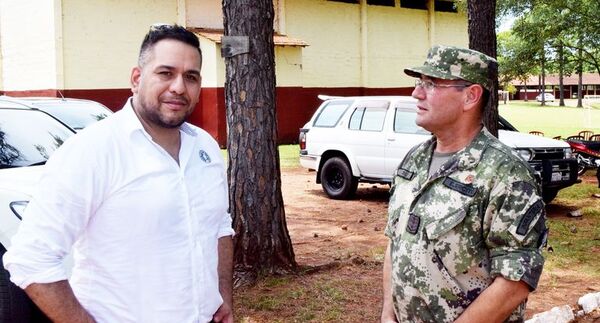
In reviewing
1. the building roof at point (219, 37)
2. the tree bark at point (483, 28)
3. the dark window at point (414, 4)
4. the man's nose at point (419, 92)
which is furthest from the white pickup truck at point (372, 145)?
the dark window at point (414, 4)

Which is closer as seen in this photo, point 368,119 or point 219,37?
point 368,119

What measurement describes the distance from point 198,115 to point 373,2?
31.1 ft

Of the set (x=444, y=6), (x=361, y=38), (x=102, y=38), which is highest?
(x=444, y=6)

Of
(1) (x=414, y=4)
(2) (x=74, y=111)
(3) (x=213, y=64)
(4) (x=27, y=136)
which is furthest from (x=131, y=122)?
(1) (x=414, y=4)

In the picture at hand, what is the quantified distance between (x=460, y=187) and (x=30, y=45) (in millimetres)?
21309

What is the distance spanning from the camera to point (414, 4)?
2917cm

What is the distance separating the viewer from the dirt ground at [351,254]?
5.79 m

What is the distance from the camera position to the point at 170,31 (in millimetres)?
2381

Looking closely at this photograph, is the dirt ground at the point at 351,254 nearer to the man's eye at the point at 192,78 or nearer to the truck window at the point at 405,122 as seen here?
the truck window at the point at 405,122

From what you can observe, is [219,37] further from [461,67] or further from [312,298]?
[461,67]

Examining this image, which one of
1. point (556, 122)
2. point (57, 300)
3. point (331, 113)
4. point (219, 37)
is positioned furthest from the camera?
point (556, 122)

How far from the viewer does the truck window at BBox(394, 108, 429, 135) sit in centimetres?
1127

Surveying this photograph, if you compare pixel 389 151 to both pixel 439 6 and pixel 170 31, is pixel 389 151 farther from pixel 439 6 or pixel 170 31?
pixel 439 6

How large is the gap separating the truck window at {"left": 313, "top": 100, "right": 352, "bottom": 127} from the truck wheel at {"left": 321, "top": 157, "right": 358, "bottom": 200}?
0.71 m
